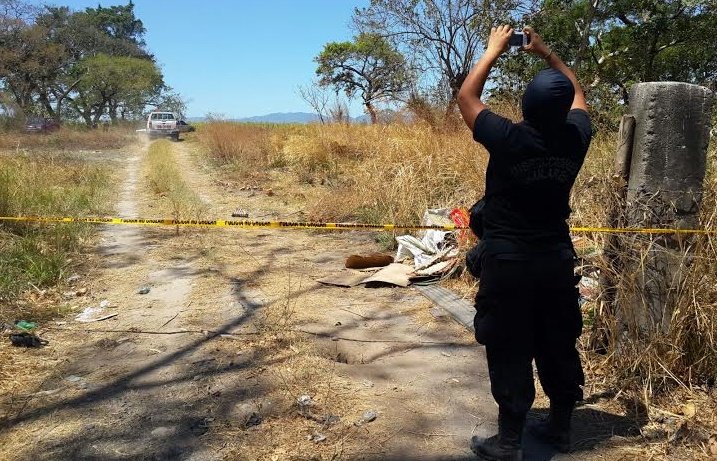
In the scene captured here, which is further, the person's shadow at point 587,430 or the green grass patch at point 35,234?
the green grass patch at point 35,234

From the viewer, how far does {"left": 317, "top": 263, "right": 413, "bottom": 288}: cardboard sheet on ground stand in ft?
17.2

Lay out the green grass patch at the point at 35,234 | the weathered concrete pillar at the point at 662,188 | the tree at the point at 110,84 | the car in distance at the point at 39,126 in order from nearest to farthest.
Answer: the weathered concrete pillar at the point at 662,188, the green grass patch at the point at 35,234, the car in distance at the point at 39,126, the tree at the point at 110,84

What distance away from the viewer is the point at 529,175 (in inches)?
86.1

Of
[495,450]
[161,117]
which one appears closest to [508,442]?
[495,450]

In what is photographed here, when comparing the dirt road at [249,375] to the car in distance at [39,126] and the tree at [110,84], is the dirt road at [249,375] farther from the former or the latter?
the tree at [110,84]

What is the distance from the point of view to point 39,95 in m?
40.9

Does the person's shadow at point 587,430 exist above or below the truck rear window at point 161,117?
below

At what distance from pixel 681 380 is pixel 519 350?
1.18 m

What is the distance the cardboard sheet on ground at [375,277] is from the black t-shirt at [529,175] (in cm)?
294

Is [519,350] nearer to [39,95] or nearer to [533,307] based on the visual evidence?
[533,307]

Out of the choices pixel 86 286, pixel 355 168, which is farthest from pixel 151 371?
pixel 355 168

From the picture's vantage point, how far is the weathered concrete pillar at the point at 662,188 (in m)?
2.84

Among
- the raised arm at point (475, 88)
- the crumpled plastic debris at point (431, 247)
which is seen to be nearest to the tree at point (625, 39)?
the crumpled plastic debris at point (431, 247)

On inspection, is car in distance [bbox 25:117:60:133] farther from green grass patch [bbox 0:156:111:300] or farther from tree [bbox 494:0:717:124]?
tree [bbox 494:0:717:124]
